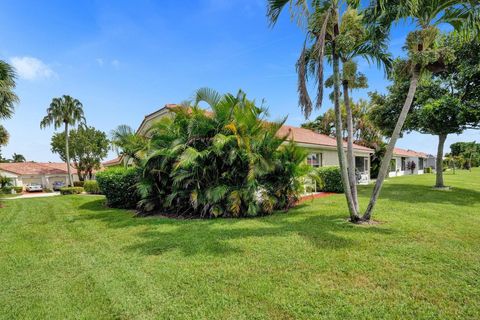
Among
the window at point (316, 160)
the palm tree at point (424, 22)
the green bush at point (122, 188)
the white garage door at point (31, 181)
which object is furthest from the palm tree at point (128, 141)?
the white garage door at point (31, 181)

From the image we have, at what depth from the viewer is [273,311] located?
305 cm

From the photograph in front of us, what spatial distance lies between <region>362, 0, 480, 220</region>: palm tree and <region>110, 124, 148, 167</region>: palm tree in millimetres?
9104

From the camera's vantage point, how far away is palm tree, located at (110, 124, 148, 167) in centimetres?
1062

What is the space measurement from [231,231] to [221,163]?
305 cm

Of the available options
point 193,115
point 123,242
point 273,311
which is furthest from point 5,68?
point 273,311

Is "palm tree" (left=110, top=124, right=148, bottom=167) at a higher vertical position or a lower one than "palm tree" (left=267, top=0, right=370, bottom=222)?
lower

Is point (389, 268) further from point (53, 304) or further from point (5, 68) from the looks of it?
point (5, 68)

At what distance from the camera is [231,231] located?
263 inches

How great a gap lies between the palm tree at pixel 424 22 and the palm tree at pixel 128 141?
9104 millimetres

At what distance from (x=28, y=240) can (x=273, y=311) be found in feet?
23.0

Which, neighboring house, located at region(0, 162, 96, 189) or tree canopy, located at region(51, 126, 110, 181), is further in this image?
neighboring house, located at region(0, 162, 96, 189)

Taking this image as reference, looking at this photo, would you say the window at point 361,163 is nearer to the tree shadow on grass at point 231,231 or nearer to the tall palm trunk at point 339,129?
the tree shadow on grass at point 231,231

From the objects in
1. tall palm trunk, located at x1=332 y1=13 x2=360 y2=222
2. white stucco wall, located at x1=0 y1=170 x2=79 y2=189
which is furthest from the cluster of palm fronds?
white stucco wall, located at x1=0 y1=170 x2=79 y2=189

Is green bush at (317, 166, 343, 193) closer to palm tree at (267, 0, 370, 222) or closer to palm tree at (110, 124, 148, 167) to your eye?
palm tree at (267, 0, 370, 222)
